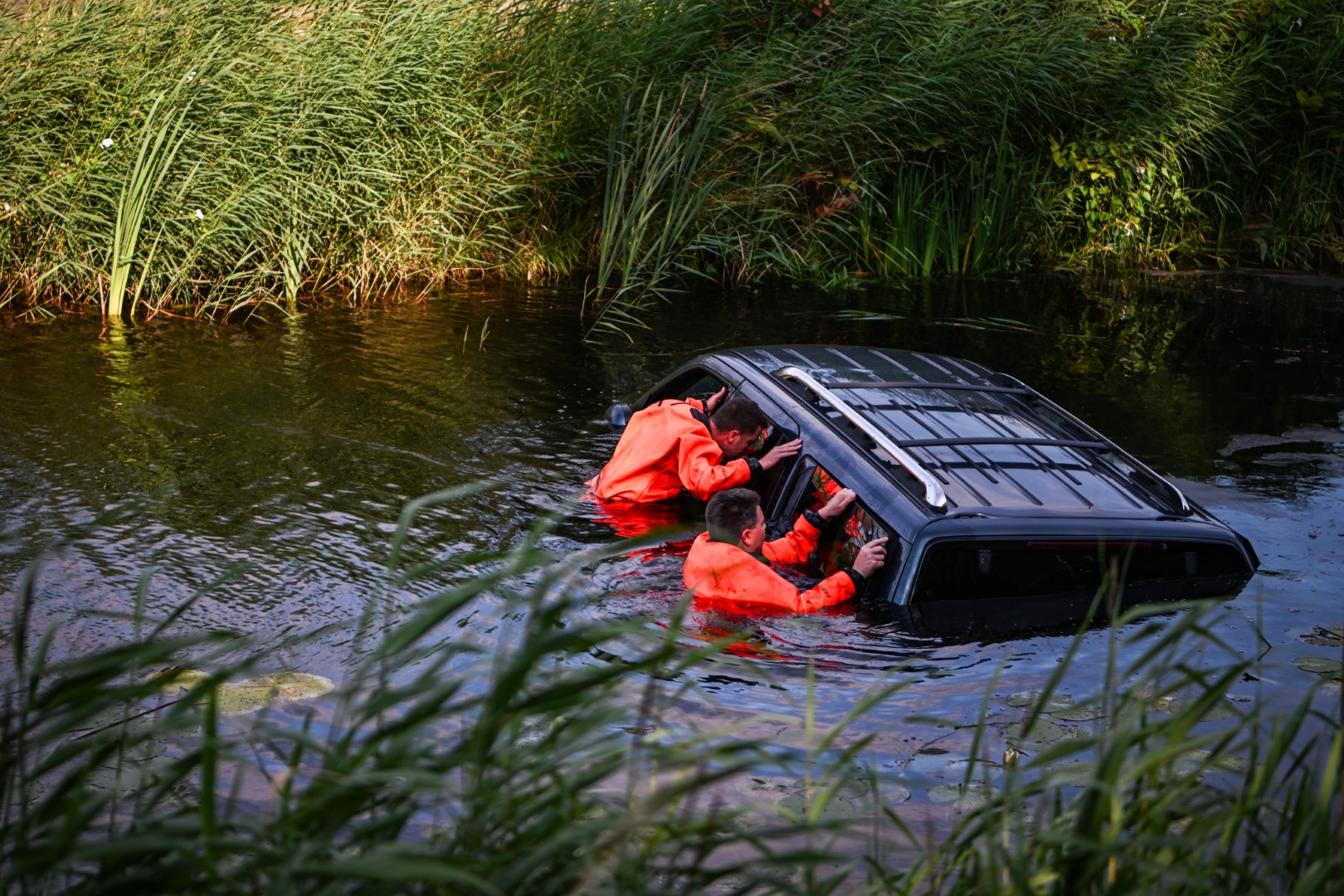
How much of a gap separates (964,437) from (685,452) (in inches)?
63.4

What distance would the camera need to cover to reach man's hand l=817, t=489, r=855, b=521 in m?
5.64

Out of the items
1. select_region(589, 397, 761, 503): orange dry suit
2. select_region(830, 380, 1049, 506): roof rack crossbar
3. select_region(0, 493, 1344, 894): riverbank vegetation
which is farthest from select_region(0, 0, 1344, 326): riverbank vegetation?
select_region(0, 493, 1344, 894): riverbank vegetation

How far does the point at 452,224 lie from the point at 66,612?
842cm

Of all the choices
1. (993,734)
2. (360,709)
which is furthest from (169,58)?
(360,709)

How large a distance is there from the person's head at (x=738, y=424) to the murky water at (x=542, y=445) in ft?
2.26

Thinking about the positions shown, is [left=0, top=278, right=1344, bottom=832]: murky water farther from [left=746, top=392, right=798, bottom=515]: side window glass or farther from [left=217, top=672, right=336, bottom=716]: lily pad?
[left=746, top=392, right=798, bottom=515]: side window glass

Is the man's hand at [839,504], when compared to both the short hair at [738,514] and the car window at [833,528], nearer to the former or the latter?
the car window at [833,528]

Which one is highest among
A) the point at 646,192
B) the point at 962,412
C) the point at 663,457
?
the point at 646,192

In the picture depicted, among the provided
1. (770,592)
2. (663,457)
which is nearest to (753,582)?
(770,592)

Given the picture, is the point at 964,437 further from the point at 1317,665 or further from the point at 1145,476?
the point at 1317,665

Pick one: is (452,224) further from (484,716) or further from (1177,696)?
(484,716)

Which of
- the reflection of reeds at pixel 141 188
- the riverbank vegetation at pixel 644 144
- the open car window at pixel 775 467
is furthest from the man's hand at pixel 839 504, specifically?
the reflection of reeds at pixel 141 188

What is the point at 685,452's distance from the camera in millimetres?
7027

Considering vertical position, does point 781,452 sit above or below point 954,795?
above
